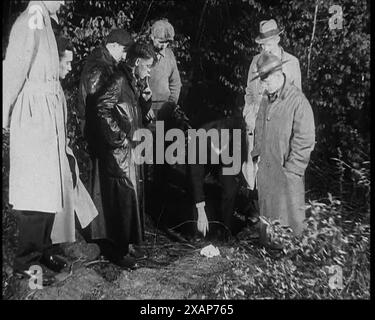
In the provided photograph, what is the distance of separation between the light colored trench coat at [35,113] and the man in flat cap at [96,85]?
144 mm

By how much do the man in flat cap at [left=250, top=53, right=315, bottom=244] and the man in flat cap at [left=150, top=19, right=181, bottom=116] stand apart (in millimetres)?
494

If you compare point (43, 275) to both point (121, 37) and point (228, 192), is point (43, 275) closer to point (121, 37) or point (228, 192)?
point (228, 192)

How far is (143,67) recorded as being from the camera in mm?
4473

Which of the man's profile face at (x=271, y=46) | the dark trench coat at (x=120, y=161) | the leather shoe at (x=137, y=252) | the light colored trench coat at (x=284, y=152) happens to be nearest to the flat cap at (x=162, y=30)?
the dark trench coat at (x=120, y=161)

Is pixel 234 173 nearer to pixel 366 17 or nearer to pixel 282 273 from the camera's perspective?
pixel 282 273

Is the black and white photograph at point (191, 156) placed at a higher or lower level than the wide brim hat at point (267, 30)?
lower

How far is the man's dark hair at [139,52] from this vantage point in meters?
4.46

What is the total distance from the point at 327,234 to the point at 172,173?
3.44 feet

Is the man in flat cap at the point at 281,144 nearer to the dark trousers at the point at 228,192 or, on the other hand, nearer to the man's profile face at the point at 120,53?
the dark trousers at the point at 228,192

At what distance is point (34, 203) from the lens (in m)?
4.38

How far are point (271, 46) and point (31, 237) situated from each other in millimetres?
1921

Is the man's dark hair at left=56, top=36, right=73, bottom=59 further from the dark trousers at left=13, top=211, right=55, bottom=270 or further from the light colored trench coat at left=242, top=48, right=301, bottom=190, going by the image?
the light colored trench coat at left=242, top=48, right=301, bottom=190
